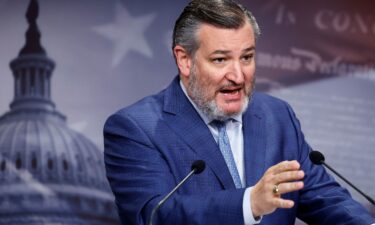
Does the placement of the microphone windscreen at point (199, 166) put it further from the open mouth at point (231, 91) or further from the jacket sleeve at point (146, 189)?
the open mouth at point (231, 91)

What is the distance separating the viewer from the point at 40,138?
13.7ft

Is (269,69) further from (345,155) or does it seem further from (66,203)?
(66,203)

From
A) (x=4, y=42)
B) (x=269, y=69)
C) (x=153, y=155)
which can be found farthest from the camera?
(x=269, y=69)

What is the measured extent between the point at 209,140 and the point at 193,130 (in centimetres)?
6

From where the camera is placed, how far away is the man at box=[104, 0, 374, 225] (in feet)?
7.85

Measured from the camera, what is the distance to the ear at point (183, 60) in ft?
8.41

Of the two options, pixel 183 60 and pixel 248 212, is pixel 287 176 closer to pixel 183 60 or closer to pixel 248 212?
pixel 248 212

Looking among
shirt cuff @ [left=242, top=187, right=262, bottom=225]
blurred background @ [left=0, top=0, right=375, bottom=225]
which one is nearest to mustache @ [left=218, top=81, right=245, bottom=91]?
shirt cuff @ [left=242, top=187, right=262, bottom=225]

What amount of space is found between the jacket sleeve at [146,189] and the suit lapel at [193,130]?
0.26 feet

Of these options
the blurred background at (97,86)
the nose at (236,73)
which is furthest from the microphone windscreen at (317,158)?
the blurred background at (97,86)

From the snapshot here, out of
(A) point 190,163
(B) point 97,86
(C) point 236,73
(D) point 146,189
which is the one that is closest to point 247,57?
(C) point 236,73

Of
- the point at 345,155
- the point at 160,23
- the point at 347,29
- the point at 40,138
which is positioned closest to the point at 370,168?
the point at 345,155

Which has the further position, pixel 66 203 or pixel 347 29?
pixel 347 29

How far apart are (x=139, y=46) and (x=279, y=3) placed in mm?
790
